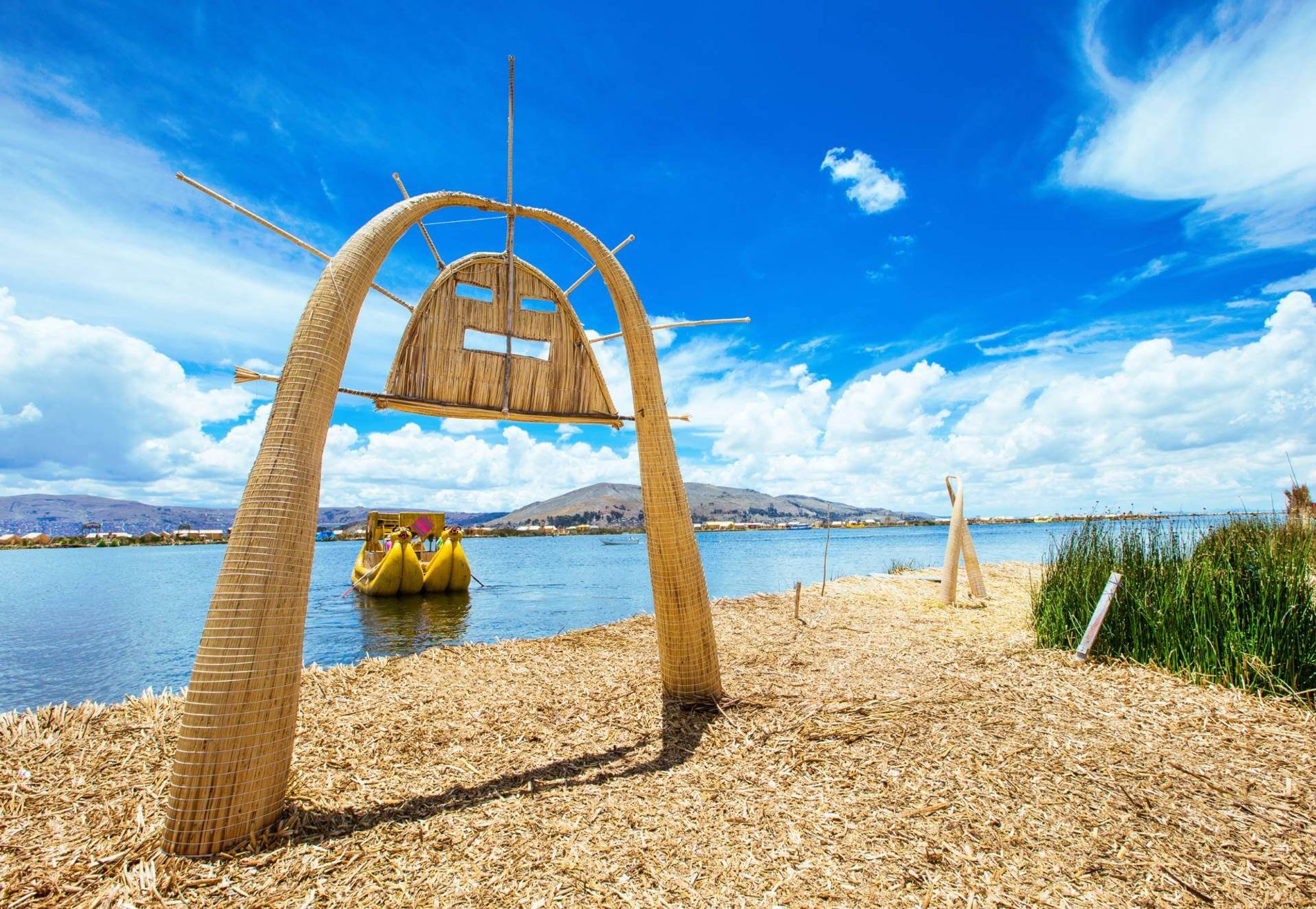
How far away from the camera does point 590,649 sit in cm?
721

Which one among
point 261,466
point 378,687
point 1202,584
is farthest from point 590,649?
point 1202,584

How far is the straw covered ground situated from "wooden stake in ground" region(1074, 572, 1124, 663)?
0.55 meters

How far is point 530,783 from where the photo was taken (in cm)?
375

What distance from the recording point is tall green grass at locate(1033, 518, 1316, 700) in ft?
18.5

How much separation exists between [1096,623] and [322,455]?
7495 millimetres

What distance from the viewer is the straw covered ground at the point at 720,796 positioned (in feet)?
9.28

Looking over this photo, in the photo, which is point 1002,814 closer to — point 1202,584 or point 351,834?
point 351,834

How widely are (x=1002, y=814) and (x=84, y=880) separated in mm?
4583

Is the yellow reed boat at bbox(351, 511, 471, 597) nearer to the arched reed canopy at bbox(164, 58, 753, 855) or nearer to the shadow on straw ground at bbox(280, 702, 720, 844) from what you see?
the arched reed canopy at bbox(164, 58, 753, 855)

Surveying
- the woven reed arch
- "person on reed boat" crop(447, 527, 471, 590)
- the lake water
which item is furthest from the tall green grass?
"person on reed boat" crop(447, 527, 471, 590)

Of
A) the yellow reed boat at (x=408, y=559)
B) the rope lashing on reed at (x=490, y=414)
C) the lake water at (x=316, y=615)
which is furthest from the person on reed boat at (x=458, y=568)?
the rope lashing on reed at (x=490, y=414)

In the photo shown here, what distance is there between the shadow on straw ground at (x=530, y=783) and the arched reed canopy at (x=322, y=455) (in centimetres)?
18

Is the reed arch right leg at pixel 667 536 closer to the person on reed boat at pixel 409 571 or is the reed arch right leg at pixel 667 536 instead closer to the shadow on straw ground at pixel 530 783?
the shadow on straw ground at pixel 530 783

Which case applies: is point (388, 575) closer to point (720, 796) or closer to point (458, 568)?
point (458, 568)
